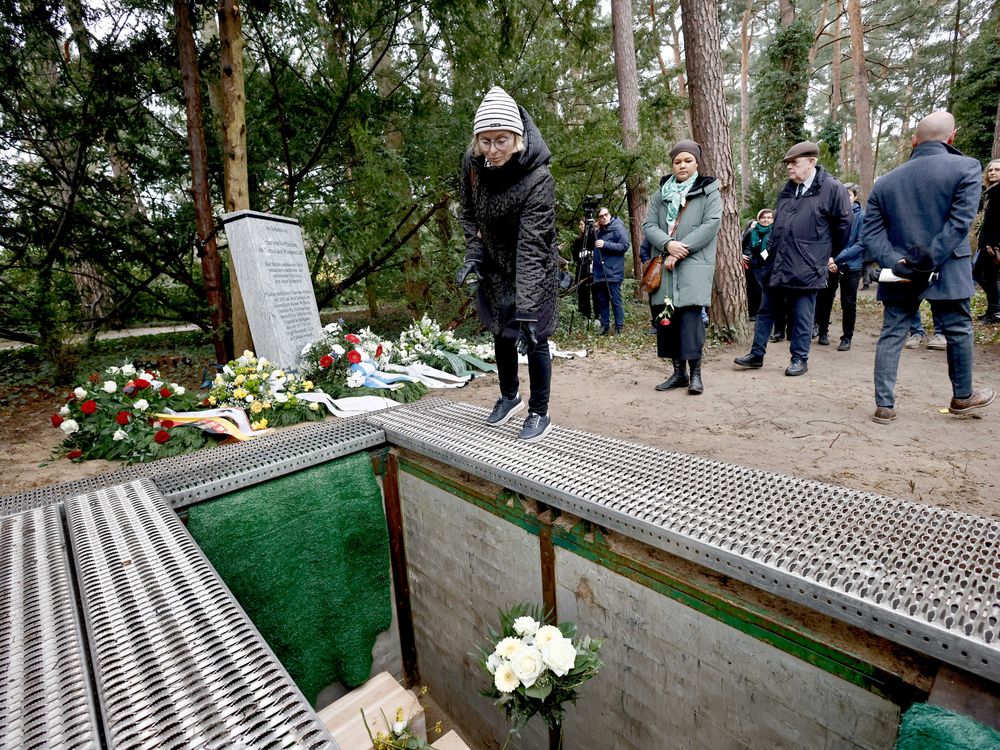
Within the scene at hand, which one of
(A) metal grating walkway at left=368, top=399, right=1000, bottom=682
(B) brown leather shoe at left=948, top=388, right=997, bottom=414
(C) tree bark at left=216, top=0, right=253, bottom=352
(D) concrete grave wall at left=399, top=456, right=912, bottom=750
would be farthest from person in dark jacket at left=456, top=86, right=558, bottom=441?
(C) tree bark at left=216, top=0, right=253, bottom=352

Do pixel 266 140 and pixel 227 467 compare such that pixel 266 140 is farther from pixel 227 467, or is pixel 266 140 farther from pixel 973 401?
pixel 973 401

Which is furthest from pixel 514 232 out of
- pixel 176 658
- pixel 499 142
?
pixel 176 658

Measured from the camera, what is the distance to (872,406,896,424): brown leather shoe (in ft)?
10.2

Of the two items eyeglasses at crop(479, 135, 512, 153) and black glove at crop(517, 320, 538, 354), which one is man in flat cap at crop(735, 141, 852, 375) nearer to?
black glove at crop(517, 320, 538, 354)

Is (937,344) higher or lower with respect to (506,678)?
higher

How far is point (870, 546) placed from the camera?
4.94 feet

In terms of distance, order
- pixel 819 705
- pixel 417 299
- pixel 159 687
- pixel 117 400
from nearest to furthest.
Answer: pixel 159 687 < pixel 819 705 < pixel 117 400 < pixel 417 299

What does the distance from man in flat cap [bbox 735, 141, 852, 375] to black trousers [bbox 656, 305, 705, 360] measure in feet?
3.53

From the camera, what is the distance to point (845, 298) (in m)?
5.50

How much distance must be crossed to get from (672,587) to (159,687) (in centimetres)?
156

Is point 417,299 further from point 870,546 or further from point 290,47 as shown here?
point 870,546

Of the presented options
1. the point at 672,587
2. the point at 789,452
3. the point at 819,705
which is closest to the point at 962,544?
the point at 819,705

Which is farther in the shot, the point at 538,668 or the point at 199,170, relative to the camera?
the point at 199,170

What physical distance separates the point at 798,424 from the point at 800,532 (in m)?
1.84
